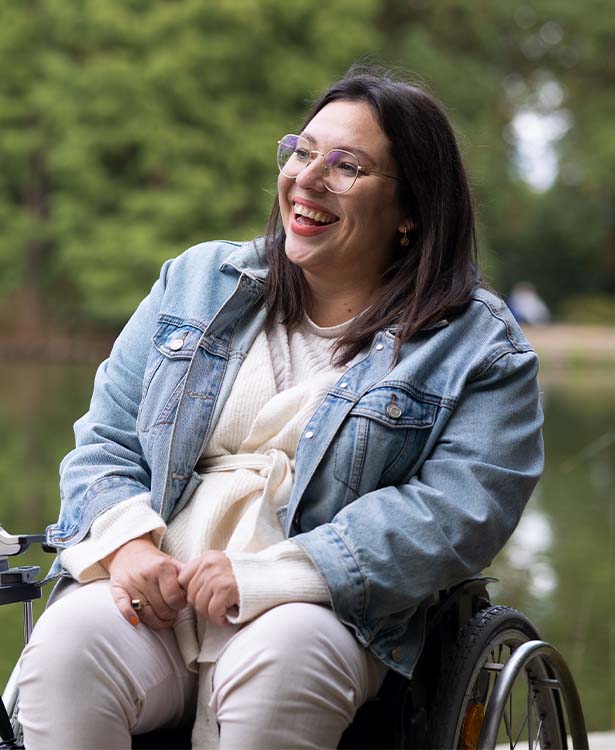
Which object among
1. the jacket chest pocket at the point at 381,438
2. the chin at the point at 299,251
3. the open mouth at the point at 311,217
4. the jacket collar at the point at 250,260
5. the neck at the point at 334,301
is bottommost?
the jacket chest pocket at the point at 381,438

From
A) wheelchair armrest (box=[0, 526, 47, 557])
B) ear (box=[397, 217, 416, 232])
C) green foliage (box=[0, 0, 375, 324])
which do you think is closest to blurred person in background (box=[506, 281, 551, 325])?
green foliage (box=[0, 0, 375, 324])

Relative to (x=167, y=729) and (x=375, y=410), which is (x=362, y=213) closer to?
(x=375, y=410)

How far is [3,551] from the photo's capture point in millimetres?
1607

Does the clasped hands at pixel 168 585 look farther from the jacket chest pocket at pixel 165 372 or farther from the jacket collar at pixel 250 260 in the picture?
the jacket collar at pixel 250 260

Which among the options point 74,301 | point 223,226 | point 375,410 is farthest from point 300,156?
point 74,301

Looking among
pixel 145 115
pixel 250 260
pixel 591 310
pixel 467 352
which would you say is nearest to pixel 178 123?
pixel 145 115

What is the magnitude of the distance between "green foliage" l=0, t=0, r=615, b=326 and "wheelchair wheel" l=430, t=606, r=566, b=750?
17.3 meters

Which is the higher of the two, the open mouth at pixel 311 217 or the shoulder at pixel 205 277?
the open mouth at pixel 311 217

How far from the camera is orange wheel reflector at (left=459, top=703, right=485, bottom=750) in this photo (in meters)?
1.60

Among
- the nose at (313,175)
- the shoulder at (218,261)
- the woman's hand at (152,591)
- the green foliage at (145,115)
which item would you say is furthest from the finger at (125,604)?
the green foliage at (145,115)

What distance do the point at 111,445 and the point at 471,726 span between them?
59 centimetres

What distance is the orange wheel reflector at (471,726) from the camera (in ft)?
5.26

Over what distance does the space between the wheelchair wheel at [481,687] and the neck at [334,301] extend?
1.48ft

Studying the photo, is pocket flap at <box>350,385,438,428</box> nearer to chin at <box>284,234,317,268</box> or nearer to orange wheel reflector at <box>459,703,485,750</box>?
chin at <box>284,234,317,268</box>
